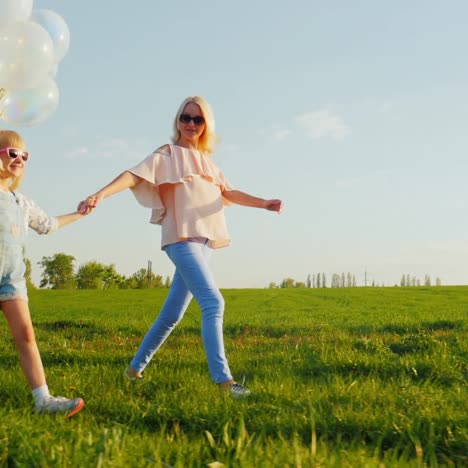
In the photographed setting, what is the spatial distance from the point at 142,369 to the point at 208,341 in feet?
2.90

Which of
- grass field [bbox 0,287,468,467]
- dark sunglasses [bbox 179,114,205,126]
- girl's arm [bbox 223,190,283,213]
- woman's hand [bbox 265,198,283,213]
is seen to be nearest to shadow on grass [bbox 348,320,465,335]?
grass field [bbox 0,287,468,467]

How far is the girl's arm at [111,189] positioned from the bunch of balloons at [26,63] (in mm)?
3656

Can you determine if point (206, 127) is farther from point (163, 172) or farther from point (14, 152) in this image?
point (14, 152)

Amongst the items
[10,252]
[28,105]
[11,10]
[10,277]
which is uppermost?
[11,10]

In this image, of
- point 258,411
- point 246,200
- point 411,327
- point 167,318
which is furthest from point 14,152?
point 411,327

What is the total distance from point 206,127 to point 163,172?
1.88 feet

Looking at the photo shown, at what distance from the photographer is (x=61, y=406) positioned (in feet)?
13.2

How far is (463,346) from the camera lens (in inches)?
268

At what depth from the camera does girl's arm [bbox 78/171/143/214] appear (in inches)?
187

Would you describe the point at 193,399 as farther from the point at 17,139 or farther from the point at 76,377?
the point at 17,139

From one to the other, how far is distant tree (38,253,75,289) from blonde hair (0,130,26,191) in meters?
75.5

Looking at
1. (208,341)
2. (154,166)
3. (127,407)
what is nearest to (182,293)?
(208,341)

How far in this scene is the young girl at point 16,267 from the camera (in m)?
4.18

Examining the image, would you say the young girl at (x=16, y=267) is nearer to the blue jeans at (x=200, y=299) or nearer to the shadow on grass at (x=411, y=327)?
the blue jeans at (x=200, y=299)
